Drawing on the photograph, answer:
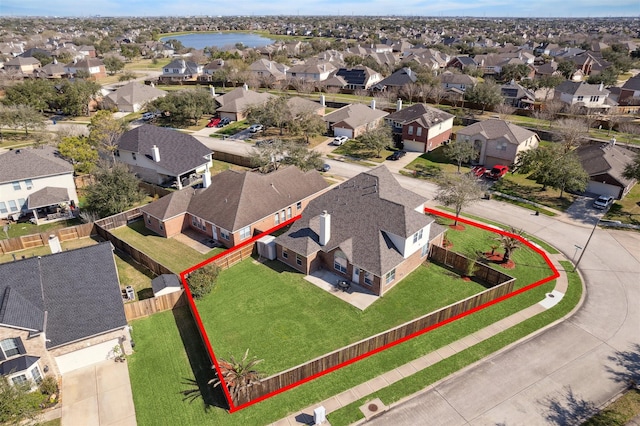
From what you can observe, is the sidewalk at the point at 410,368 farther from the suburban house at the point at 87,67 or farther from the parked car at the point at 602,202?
the suburban house at the point at 87,67

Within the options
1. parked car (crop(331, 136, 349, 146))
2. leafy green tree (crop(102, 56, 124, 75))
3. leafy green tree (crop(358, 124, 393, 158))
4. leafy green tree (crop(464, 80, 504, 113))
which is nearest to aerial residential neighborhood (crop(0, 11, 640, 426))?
leafy green tree (crop(358, 124, 393, 158))

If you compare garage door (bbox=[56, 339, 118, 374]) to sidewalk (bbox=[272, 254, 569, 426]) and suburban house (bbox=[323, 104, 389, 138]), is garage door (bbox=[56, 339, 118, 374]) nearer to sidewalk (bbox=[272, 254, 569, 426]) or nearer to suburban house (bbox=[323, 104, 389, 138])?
sidewalk (bbox=[272, 254, 569, 426])

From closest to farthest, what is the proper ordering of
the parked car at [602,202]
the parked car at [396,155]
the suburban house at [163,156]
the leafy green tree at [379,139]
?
the parked car at [602,202] → the suburban house at [163,156] → the leafy green tree at [379,139] → the parked car at [396,155]

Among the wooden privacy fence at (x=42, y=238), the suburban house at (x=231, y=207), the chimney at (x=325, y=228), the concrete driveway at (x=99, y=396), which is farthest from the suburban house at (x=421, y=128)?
the concrete driveway at (x=99, y=396)

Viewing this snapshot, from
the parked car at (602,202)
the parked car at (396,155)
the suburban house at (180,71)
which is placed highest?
the suburban house at (180,71)

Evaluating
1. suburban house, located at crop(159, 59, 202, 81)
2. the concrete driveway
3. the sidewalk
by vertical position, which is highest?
suburban house, located at crop(159, 59, 202, 81)

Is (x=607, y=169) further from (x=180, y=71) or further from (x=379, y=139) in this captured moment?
(x=180, y=71)

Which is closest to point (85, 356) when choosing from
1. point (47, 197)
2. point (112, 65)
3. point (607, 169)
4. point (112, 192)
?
point (112, 192)
